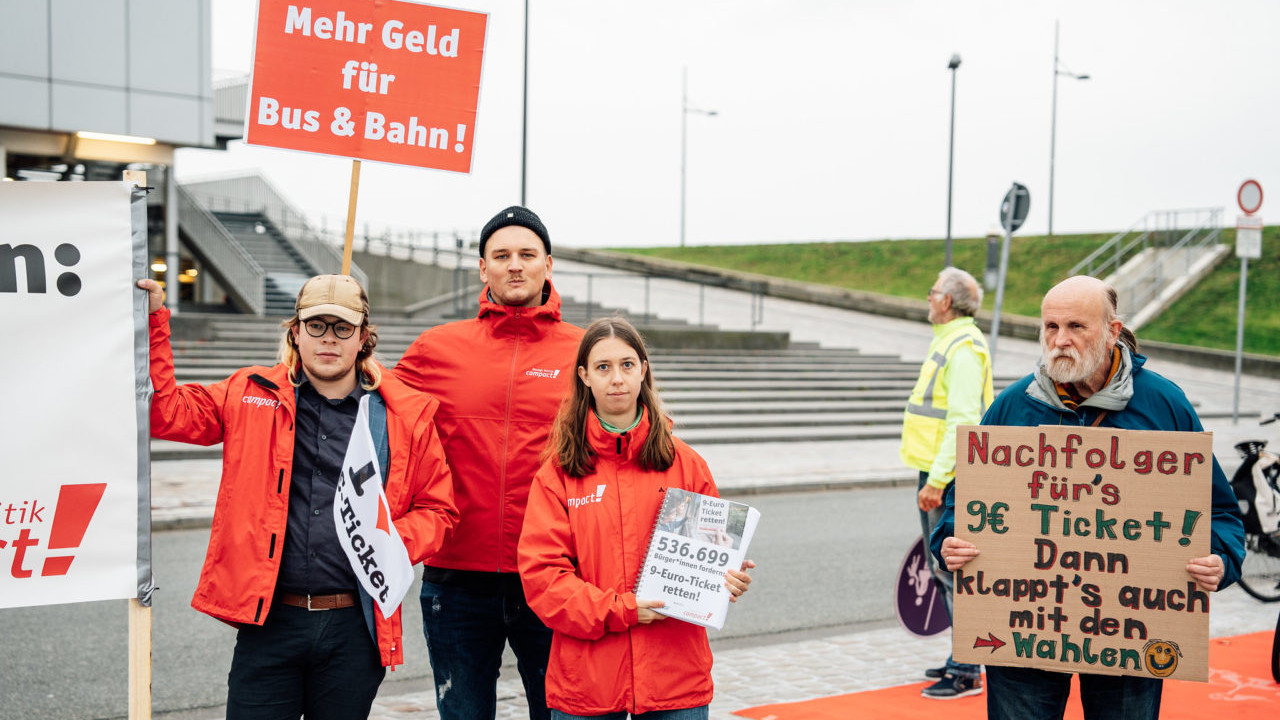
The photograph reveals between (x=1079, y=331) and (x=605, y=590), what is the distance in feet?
5.09

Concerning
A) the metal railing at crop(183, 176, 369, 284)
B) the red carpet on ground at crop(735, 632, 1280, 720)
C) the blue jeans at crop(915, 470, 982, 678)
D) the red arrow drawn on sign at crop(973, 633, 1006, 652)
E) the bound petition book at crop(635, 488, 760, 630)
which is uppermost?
the metal railing at crop(183, 176, 369, 284)

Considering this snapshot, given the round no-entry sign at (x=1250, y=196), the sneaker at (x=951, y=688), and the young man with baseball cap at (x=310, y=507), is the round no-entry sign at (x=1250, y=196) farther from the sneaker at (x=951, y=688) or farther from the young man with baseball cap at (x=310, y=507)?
A: the young man with baseball cap at (x=310, y=507)

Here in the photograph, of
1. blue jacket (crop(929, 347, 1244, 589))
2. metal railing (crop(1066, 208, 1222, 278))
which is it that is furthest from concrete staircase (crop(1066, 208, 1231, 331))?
blue jacket (crop(929, 347, 1244, 589))

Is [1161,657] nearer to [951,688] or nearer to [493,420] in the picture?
[493,420]

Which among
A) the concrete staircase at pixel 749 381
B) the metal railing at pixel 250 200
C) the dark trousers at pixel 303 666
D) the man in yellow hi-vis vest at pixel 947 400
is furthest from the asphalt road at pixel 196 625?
the metal railing at pixel 250 200

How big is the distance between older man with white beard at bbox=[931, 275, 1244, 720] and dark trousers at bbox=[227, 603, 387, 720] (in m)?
1.76

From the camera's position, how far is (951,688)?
5.44 meters

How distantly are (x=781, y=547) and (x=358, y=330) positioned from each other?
6619 mm

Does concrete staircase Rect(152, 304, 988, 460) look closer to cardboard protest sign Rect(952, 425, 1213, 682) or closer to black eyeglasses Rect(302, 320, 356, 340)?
cardboard protest sign Rect(952, 425, 1213, 682)

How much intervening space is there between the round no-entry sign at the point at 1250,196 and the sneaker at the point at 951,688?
14518 mm

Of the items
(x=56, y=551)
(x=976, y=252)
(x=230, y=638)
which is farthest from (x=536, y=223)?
(x=976, y=252)

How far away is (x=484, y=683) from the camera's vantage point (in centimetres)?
354

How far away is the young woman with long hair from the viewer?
9.91 ft

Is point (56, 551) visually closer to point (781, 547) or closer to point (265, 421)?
point (265, 421)
